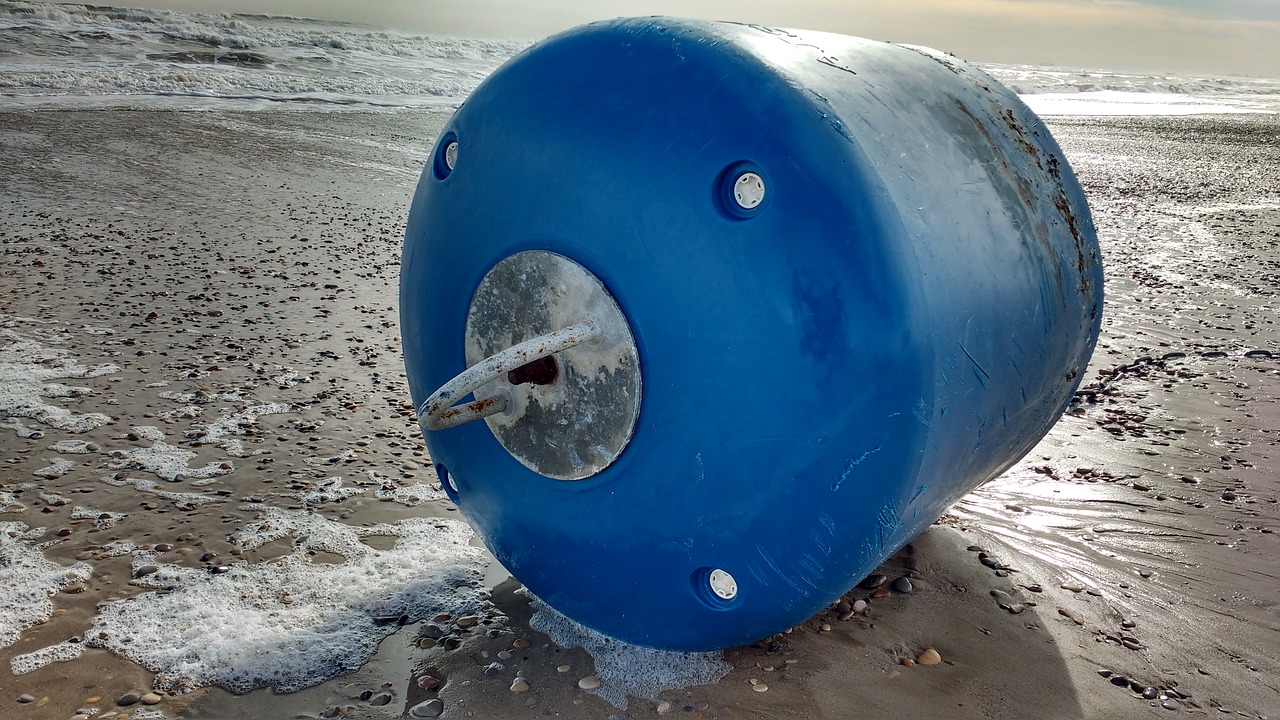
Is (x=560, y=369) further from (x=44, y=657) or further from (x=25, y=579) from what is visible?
(x=25, y=579)

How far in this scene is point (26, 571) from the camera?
9.01 feet

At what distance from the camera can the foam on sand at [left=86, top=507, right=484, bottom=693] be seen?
2379mm

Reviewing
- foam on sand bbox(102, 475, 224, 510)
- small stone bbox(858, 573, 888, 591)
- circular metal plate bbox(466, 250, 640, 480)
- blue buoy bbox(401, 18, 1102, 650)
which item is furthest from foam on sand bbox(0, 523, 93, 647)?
small stone bbox(858, 573, 888, 591)

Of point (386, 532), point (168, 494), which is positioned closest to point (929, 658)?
point (386, 532)

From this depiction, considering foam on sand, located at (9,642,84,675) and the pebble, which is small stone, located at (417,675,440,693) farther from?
foam on sand, located at (9,642,84,675)

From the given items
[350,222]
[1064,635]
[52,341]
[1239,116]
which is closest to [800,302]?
[1064,635]

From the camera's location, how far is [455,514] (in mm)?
3203

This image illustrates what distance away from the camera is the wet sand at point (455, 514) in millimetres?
2312

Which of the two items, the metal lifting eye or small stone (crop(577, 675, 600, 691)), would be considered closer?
the metal lifting eye

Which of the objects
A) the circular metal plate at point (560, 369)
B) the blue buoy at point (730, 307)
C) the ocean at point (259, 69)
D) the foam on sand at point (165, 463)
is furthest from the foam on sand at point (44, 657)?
the ocean at point (259, 69)

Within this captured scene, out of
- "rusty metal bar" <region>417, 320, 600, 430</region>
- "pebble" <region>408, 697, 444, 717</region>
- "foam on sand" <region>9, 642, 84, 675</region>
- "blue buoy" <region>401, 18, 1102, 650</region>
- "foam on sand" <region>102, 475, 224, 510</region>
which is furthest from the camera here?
"foam on sand" <region>102, 475, 224, 510</region>

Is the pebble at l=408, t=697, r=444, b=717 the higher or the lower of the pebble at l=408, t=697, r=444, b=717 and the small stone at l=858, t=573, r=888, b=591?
the lower

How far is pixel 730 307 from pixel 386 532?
1753 mm

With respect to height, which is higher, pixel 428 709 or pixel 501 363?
pixel 501 363
